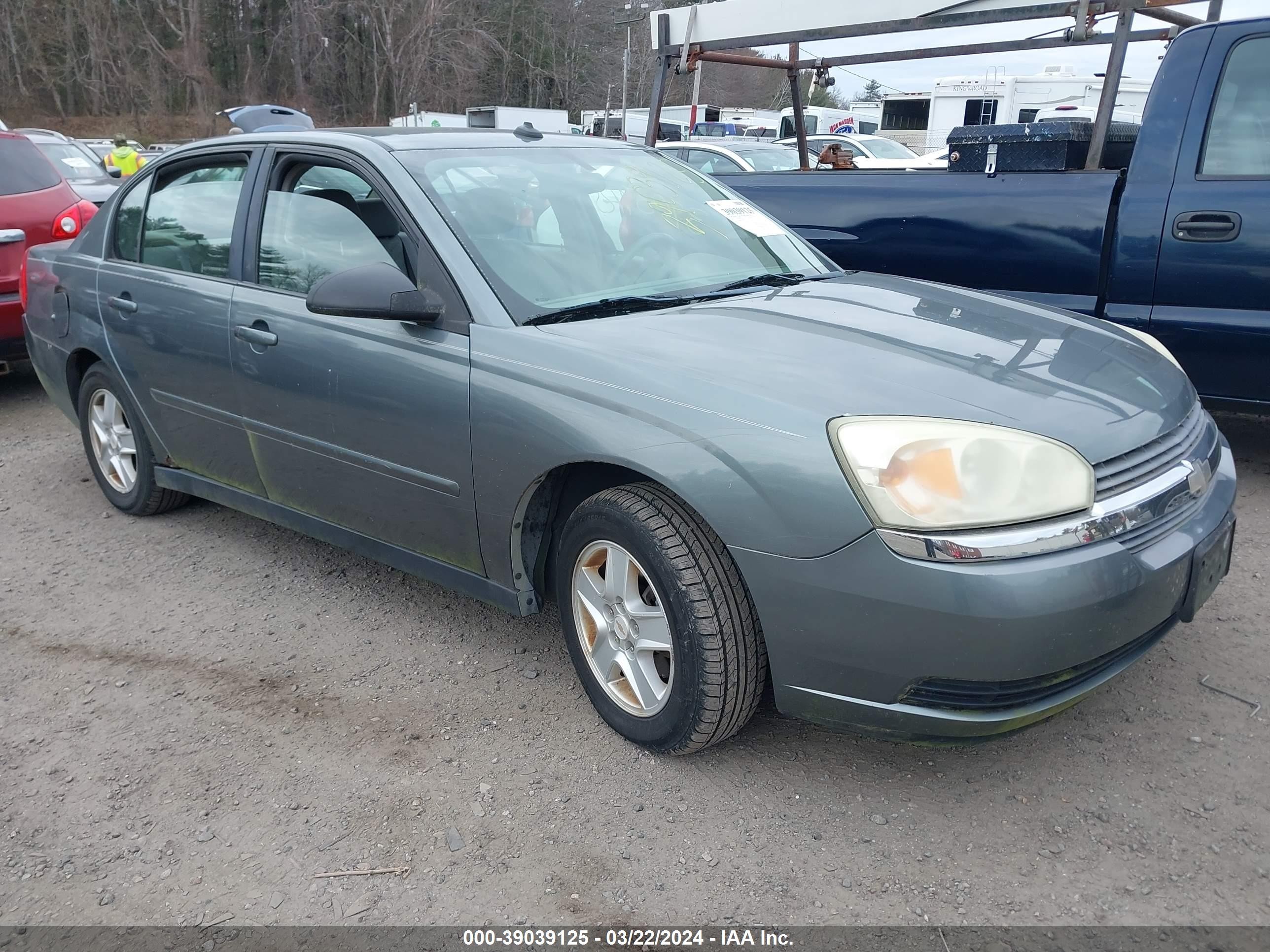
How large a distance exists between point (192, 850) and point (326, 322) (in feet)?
5.25

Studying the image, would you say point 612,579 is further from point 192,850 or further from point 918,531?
point 192,850

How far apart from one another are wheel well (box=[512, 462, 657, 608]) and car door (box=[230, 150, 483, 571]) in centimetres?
15

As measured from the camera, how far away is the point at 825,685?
230 cm

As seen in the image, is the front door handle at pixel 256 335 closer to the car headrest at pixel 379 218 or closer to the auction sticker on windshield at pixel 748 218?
the car headrest at pixel 379 218

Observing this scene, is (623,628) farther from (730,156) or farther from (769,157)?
(769,157)

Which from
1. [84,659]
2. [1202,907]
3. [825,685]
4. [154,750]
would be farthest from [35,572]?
[1202,907]

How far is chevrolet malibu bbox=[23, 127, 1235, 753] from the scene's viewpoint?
217cm

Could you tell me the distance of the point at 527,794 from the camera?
2.61 meters

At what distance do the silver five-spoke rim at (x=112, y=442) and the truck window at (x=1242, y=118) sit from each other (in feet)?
15.5

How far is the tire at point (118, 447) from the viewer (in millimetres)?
4320

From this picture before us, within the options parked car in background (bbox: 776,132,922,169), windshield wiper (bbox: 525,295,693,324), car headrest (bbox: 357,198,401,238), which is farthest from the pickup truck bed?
parked car in background (bbox: 776,132,922,169)

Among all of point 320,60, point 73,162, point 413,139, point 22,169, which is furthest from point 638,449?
point 320,60

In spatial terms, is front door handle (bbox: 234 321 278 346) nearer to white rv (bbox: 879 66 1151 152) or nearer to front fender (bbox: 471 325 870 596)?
front fender (bbox: 471 325 870 596)

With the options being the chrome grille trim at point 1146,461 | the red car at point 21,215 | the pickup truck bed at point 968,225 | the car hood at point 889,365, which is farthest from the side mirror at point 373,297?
the red car at point 21,215
